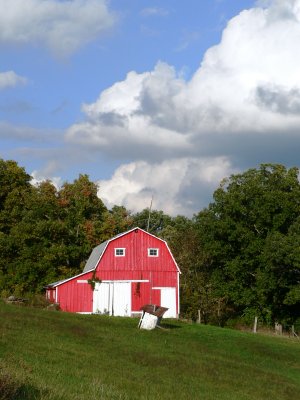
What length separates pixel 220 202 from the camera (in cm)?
5484

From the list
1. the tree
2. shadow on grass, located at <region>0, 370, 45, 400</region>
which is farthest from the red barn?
shadow on grass, located at <region>0, 370, 45, 400</region>

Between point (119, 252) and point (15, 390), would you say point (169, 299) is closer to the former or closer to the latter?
point (119, 252)

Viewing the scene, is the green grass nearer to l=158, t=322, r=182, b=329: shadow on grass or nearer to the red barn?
l=158, t=322, r=182, b=329: shadow on grass

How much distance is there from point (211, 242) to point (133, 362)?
33.8 metres

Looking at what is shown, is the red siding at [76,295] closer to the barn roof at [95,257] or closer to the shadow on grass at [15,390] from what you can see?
the barn roof at [95,257]

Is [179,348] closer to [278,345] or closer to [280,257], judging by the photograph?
[278,345]

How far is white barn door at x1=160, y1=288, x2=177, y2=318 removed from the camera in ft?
153

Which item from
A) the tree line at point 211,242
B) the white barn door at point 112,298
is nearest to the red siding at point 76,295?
the white barn door at point 112,298

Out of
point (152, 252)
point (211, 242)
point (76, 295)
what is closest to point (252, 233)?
point (211, 242)

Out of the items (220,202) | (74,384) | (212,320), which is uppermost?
(220,202)

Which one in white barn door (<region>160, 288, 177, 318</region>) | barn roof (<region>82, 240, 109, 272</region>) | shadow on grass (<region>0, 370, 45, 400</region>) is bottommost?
white barn door (<region>160, 288, 177, 318</region>)

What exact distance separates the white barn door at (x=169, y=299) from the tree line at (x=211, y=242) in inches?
311

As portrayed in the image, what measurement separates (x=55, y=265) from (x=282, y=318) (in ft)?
70.3

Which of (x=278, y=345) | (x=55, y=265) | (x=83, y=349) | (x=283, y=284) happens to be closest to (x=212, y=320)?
(x=283, y=284)
